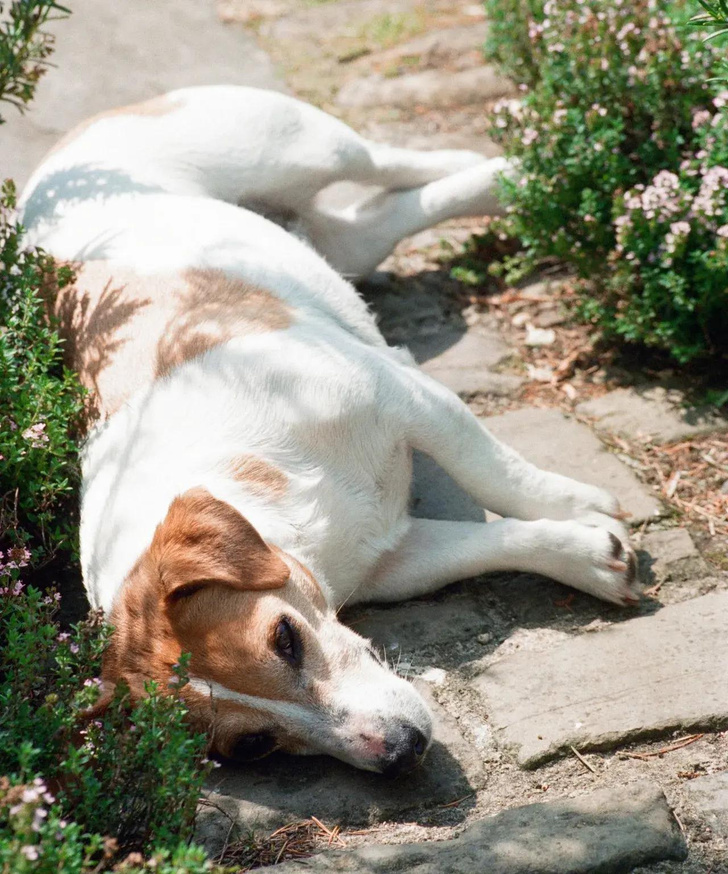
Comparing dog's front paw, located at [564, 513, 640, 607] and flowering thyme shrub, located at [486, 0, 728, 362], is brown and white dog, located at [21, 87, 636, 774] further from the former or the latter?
flowering thyme shrub, located at [486, 0, 728, 362]

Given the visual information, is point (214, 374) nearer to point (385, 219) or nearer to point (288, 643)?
point (288, 643)

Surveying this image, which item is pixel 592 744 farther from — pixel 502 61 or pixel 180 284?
pixel 502 61

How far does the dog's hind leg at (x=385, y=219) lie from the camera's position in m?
5.37

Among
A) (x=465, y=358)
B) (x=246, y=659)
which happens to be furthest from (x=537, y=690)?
(x=465, y=358)

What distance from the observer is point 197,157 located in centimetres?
496

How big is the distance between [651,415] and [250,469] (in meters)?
1.74

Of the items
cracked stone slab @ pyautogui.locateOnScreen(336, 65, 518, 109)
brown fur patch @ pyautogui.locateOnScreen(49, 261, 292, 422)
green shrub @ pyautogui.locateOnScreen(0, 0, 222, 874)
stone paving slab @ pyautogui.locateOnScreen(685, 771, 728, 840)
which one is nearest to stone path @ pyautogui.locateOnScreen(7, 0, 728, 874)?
stone paving slab @ pyautogui.locateOnScreen(685, 771, 728, 840)

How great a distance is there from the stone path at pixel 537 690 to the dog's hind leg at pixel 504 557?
3.0 inches

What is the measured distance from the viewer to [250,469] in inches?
131

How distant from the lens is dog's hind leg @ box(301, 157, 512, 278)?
5.37 m

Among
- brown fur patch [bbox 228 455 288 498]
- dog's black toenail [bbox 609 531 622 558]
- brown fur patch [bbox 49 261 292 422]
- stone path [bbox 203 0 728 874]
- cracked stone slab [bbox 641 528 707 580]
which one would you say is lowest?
stone path [bbox 203 0 728 874]

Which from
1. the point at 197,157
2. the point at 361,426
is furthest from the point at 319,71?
the point at 361,426

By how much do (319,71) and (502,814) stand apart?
574cm

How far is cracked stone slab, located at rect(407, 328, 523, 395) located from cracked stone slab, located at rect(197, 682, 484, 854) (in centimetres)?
189
